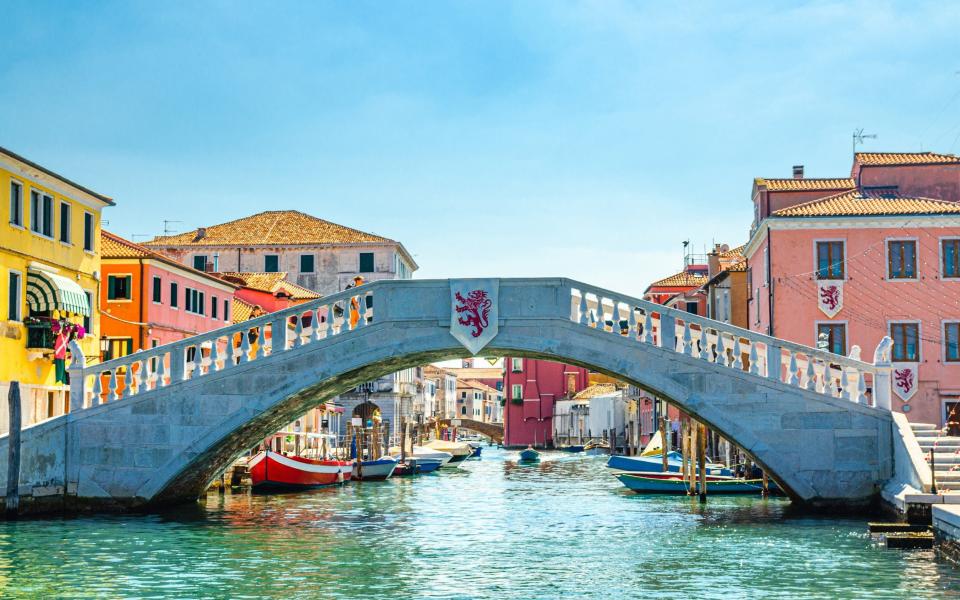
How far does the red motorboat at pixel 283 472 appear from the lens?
3122 centimetres

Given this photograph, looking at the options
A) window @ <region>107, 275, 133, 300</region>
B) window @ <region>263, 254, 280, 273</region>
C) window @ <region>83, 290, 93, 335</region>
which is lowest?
window @ <region>83, 290, 93, 335</region>

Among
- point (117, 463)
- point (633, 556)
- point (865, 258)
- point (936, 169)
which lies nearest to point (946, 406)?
point (865, 258)

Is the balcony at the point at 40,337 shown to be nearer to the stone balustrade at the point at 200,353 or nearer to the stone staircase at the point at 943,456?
the stone balustrade at the point at 200,353

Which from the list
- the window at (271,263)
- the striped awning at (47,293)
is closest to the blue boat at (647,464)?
the striped awning at (47,293)

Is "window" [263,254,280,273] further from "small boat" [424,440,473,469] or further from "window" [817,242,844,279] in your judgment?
"window" [817,242,844,279]

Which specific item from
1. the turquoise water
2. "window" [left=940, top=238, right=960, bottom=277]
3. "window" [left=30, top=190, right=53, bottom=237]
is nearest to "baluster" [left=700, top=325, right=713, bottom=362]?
the turquoise water

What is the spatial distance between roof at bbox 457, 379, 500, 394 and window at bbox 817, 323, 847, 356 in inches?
3724

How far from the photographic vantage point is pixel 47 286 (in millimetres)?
25266

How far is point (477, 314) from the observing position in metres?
21.1

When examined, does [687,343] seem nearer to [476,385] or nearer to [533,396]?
[533,396]

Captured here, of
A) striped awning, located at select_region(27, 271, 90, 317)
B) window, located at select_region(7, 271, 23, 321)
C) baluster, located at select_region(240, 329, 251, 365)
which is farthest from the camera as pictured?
striped awning, located at select_region(27, 271, 90, 317)

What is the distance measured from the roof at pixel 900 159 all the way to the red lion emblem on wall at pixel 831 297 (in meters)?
3.92

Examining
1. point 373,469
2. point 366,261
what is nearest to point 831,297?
point 373,469

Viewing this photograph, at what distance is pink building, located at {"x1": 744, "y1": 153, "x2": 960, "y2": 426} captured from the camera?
95.9 feet
